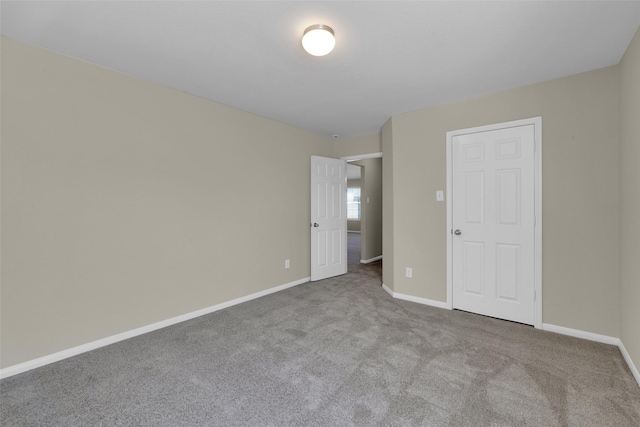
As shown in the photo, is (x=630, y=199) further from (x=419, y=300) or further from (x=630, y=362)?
(x=419, y=300)

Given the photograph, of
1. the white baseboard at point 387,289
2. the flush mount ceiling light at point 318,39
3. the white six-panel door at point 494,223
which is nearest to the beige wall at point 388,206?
the white baseboard at point 387,289

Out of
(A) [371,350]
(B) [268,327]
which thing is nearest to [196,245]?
(B) [268,327]

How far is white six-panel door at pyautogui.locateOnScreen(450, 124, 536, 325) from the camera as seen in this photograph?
2.77 metres

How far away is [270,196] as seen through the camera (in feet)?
12.7

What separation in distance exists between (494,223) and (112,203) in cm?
376

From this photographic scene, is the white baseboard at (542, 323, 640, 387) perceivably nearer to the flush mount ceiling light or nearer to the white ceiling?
the white ceiling

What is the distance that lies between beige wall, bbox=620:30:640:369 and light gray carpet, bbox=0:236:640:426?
0.31 metres

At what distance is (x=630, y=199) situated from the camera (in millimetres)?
2061

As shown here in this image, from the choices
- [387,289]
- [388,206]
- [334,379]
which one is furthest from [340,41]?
[387,289]

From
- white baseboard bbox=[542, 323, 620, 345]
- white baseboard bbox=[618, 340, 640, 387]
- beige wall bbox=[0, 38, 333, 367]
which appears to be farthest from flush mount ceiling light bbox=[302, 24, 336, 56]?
white baseboard bbox=[542, 323, 620, 345]

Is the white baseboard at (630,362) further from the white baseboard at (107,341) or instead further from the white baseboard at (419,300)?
the white baseboard at (107,341)

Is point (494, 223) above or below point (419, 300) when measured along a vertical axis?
above

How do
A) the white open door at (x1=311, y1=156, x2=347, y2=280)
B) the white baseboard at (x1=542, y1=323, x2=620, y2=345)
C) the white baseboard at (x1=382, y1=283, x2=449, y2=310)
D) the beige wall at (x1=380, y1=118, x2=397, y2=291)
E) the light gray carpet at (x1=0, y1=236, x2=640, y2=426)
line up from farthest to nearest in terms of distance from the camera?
the white open door at (x1=311, y1=156, x2=347, y2=280), the beige wall at (x1=380, y1=118, x2=397, y2=291), the white baseboard at (x1=382, y1=283, x2=449, y2=310), the white baseboard at (x1=542, y1=323, x2=620, y2=345), the light gray carpet at (x1=0, y1=236, x2=640, y2=426)

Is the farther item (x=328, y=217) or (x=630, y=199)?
(x=328, y=217)
